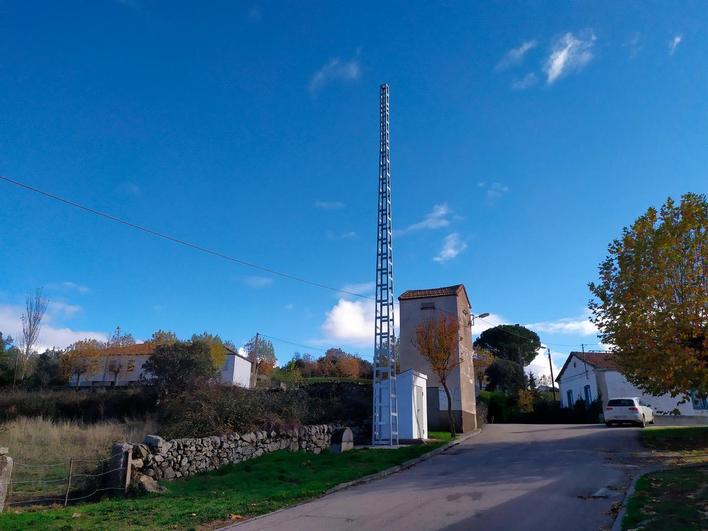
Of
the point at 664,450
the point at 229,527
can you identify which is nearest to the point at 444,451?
the point at 664,450

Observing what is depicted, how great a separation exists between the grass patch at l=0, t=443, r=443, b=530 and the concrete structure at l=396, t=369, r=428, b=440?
4537 mm

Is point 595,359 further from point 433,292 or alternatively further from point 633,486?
point 633,486

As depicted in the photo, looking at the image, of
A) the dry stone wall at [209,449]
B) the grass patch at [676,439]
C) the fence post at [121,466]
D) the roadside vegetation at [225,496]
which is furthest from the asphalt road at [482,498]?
the dry stone wall at [209,449]

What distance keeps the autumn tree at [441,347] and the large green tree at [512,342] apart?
40526mm

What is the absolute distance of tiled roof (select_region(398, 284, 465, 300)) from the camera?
3281cm

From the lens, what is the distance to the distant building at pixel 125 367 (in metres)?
55.0

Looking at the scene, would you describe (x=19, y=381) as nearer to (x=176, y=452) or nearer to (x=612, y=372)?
(x=176, y=452)

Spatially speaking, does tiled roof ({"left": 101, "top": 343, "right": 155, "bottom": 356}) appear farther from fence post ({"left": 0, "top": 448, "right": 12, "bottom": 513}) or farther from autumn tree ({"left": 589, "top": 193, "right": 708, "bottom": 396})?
autumn tree ({"left": 589, "top": 193, "right": 708, "bottom": 396})

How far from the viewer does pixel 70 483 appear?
12406mm

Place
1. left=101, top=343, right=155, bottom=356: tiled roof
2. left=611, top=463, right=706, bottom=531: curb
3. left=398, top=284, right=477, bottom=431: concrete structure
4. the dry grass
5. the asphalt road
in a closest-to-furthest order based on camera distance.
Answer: left=611, top=463, right=706, bottom=531: curb → the asphalt road → the dry grass → left=398, top=284, right=477, bottom=431: concrete structure → left=101, top=343, right=155, bottom=356: tiled roof

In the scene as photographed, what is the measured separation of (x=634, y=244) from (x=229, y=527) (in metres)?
15.3

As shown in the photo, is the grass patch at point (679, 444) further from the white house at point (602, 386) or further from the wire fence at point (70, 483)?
the wire fence at point (70, 483)

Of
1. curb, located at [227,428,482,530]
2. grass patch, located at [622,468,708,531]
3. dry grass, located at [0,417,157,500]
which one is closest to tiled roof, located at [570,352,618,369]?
curb, located at [227,428,482,530]

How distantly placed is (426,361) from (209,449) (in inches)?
711
